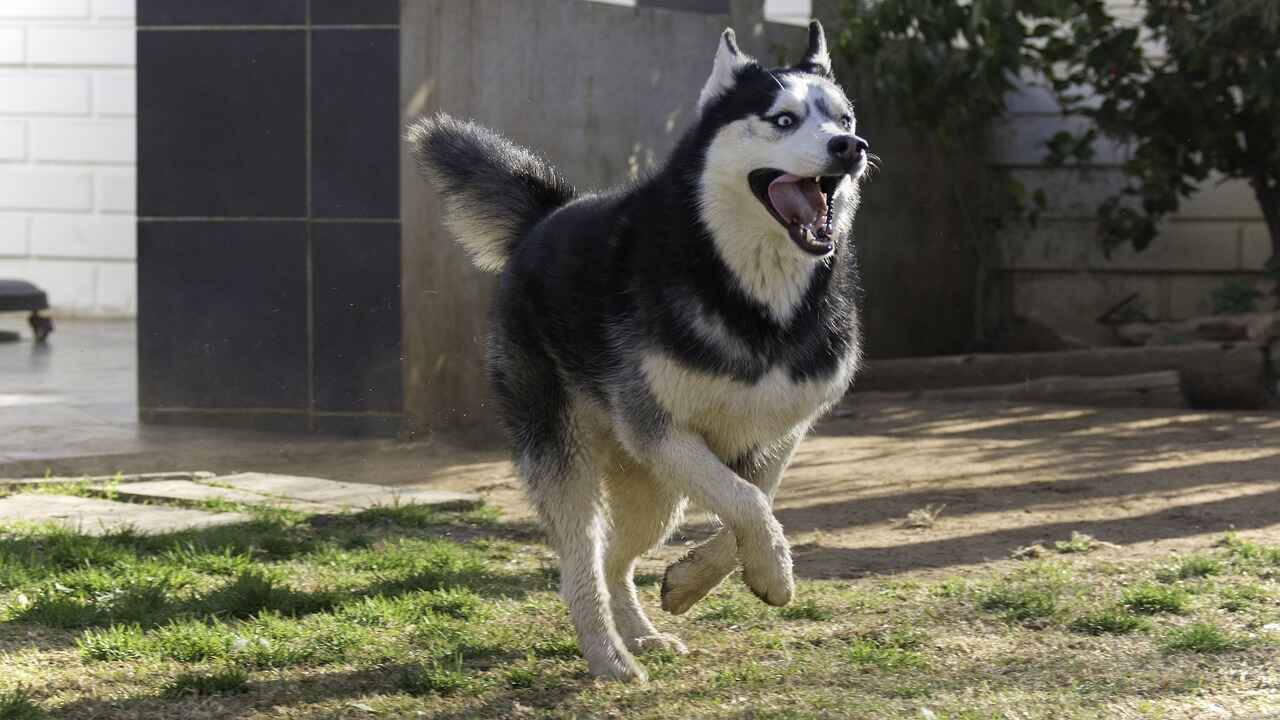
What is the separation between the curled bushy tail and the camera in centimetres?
511

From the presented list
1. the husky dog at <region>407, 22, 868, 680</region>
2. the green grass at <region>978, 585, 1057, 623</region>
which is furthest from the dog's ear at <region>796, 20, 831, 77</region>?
the green grass at <region>978, 585, 1057, 623</region>

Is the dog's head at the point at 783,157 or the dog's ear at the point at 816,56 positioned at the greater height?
the dog's ear at the point at 816,56

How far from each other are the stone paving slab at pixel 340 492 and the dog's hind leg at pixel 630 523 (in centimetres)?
226

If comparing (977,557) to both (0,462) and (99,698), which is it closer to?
(99,698)

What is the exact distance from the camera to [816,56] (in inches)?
187

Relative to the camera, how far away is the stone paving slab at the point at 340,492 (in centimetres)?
705

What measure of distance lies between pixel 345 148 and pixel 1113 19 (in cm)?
593

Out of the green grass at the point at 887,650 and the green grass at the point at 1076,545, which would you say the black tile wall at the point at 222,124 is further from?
the green grass at the point at 887,650

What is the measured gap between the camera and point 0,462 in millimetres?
7949

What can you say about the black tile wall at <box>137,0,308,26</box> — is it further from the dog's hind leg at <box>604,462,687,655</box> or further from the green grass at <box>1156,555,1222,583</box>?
the green grass at <box>1156,555,1222,583</box>

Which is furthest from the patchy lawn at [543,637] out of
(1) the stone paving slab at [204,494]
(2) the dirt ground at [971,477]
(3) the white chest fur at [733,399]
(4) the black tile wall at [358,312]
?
(4) the black tile wall at [358,312]

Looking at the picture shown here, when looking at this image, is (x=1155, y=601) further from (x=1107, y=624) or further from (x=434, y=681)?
(x=434, y=681)

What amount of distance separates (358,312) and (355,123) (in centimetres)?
107

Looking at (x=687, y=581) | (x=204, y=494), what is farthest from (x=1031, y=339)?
(x=687, y=581)
